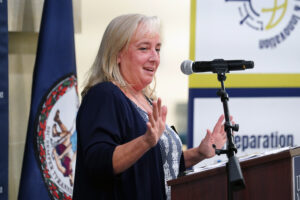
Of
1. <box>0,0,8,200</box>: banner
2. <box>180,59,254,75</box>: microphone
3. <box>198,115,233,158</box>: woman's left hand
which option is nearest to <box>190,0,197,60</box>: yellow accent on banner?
<box>0,0,8,200</box>: banner

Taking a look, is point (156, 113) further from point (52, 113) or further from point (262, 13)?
point (262, 13)

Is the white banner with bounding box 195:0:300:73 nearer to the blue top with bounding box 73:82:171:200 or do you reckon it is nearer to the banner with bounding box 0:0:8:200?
the banner with bounding box 0:0:8:200

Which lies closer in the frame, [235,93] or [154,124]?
[154,124]

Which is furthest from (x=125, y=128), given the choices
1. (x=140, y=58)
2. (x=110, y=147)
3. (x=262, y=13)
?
(x=262, y=13)

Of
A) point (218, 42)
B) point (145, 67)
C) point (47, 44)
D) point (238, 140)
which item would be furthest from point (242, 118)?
point (145, 67)

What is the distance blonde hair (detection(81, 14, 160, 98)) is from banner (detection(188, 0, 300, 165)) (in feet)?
5.35

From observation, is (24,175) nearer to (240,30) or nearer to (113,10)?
(113,10)

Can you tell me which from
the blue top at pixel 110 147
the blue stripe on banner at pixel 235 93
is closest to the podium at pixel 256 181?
the blue top at pixel 110 147

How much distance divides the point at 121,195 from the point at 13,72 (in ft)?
5.65

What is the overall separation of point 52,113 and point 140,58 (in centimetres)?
128

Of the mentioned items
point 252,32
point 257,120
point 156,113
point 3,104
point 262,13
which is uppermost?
point 262,13

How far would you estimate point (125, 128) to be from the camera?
1.98m

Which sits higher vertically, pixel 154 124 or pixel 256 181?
pixel 154 124

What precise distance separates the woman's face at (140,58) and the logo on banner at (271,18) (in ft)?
6.11
